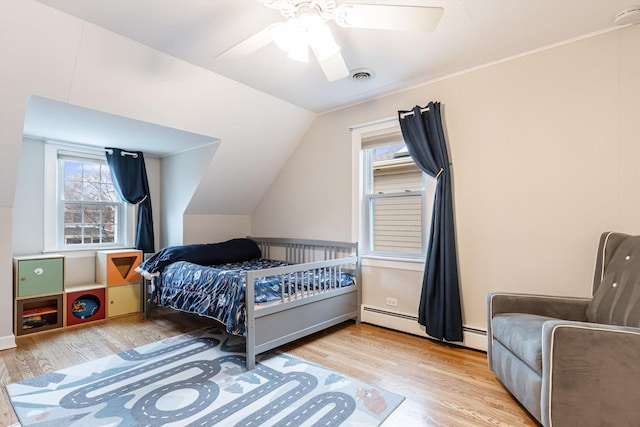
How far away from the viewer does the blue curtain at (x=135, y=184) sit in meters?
3.75

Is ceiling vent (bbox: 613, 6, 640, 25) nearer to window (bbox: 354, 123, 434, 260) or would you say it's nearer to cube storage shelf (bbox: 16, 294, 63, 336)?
window (bbox: 354, 123, 434, 260)

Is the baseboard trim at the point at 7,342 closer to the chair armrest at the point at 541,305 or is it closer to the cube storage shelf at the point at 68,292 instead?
the cube storage shelf at the point at 68,292

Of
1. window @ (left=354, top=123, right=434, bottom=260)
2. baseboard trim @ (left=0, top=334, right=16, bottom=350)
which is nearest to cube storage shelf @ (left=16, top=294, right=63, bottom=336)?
baseboard trim @ (left=0, top=334, right=16, bottom=350)

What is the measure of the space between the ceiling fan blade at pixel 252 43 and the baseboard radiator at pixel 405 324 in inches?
101

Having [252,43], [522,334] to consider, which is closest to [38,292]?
[252,43]

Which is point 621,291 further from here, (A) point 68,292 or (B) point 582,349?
(A) point 68,292

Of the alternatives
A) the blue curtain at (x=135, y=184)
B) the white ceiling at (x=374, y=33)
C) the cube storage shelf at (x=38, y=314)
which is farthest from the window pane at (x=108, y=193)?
the white ceiling at (x=374, y=33)

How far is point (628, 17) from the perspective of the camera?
1.95 m

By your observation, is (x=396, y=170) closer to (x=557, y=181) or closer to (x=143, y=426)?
(x=557, y=181)

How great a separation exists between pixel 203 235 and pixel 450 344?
3.10 m

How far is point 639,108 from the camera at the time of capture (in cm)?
203

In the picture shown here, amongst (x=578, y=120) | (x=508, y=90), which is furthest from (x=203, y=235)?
(x=578, y=120)

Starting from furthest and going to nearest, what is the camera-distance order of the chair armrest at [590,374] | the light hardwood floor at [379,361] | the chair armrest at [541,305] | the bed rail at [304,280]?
the bed rail at [304,280], the chair armrest at [541,305], the light hardwood floor at [379,361], the chair armrest at [590,374]

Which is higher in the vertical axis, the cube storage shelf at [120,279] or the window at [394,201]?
the window at [394,201]
